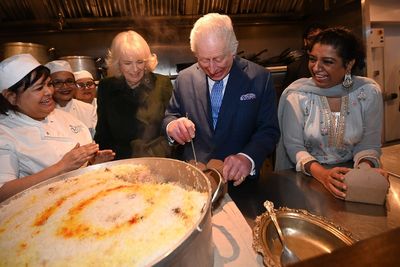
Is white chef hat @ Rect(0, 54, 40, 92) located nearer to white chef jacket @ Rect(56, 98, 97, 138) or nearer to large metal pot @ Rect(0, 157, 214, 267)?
large metal pot @ Rect(0, 157, 214, 267)

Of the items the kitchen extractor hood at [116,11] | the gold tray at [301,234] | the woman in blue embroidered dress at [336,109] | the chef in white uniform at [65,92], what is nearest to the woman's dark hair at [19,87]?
the chef in white uniform at [65,92]

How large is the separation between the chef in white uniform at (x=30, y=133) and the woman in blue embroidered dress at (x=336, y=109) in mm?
1224

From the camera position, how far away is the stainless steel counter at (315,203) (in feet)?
3.16

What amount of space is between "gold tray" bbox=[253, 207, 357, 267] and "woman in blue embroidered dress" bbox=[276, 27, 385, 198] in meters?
0.64

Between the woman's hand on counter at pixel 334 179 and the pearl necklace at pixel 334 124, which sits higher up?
the pearl necklace at pixel 334 124

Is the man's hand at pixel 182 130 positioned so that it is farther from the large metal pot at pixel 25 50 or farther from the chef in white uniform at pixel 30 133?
the large metal pot at pixel 25 50

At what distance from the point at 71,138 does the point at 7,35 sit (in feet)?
9.37

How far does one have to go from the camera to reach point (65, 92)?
218 cm

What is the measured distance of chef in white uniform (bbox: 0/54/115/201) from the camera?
129 cm

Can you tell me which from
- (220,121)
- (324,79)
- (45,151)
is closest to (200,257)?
(220,121)

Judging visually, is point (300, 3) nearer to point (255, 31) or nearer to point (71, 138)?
point (255, 31)

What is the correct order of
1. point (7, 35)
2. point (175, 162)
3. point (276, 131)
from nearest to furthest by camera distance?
point (175, 162) < point (276, 131) < point (7, 35)

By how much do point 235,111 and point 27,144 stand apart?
1.15 metres

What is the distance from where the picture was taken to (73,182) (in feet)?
3.48
